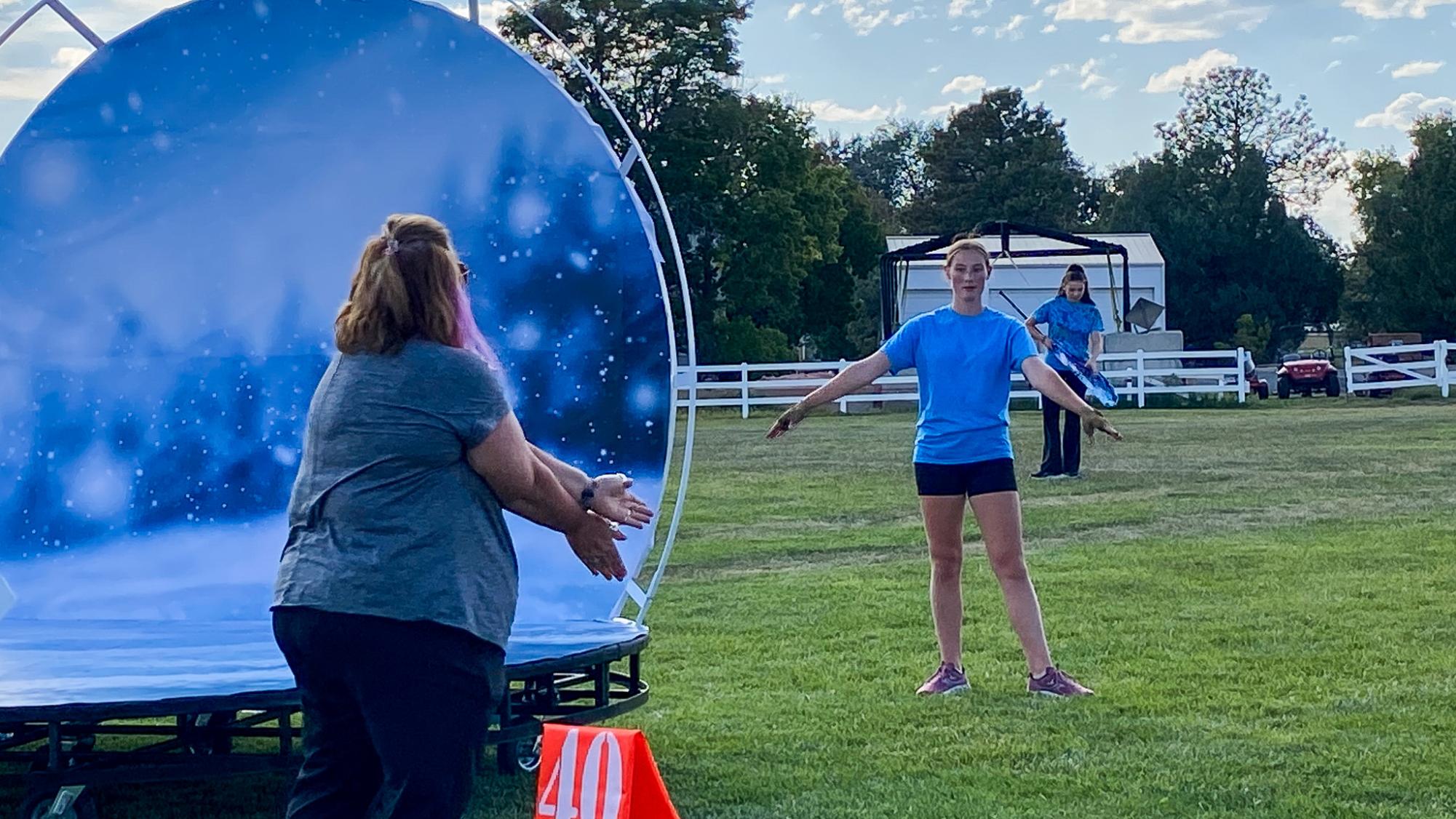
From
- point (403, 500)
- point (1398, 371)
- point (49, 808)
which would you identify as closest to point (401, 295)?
point (403, 500)

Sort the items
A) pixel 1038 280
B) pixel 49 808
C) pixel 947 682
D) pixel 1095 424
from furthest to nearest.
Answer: pixel 1038 280, pixel 947 682, pixel 1095 424, pixel 49 808

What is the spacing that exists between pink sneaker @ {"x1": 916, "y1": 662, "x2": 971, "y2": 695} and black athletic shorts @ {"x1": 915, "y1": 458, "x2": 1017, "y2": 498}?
728 mm

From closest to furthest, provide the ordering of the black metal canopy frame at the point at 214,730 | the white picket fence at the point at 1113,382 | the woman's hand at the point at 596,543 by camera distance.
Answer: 1. the woman's hand at the point at 596,543
2. the black metal canopy frame at the point at 214,730
3. the white picket fence at the point at 1113,382

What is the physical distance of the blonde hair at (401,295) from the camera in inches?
143

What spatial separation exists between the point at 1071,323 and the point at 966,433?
7604 mm

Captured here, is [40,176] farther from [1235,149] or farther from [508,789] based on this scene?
[1235,149]

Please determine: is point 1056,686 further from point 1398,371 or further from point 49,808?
point 1398,371

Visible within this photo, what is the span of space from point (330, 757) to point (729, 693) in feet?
12.2

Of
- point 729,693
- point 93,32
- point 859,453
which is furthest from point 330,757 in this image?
point 859,453

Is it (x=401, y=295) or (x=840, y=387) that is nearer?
(x=401, y=295)

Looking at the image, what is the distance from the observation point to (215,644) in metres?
6.24

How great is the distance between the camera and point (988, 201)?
87.2m

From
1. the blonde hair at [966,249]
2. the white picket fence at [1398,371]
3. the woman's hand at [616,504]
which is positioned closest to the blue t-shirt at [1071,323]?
the blonde hair at [966,249]

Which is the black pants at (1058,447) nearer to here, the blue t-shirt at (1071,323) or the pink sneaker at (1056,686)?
the blue t-shirt at (1071,323)
